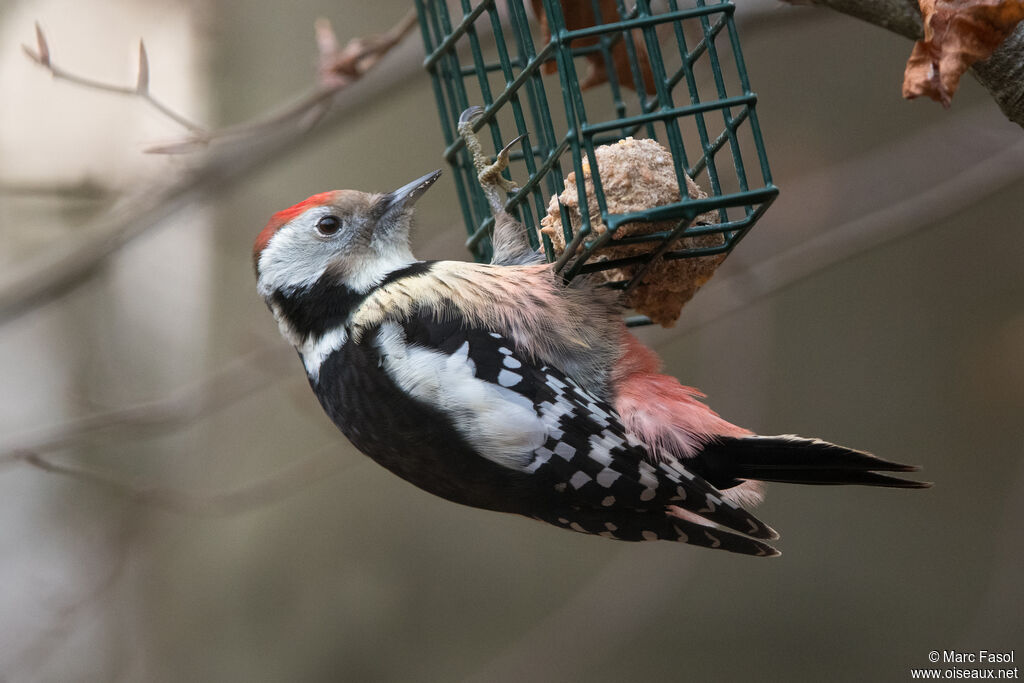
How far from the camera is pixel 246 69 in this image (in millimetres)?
6203

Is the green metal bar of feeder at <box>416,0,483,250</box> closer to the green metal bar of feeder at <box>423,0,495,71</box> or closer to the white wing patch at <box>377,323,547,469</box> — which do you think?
the green metal bar of feeder at <box>423,0,495,71</box>

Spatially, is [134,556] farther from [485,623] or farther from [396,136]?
[396,136]

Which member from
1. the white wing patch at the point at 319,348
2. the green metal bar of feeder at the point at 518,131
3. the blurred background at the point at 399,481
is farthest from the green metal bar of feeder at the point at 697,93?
the blurred background at the point at 399,481

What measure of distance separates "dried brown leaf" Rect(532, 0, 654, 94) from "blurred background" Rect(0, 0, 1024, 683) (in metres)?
1.91

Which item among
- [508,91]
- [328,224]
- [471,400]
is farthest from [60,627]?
[508,91]

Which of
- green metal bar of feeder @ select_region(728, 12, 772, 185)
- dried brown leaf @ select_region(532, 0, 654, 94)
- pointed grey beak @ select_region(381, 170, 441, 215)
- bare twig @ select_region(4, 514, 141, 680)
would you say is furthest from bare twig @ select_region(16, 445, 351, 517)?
green metal bar of feeder @ select_region(728, 12, 772, 185)

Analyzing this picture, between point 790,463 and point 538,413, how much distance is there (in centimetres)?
71

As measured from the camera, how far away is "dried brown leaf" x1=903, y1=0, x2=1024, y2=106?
2307 millimetres

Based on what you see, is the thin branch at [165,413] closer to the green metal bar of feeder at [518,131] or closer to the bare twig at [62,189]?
the bare twig at [62,189]

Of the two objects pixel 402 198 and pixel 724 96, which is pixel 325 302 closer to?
pixel 402 198

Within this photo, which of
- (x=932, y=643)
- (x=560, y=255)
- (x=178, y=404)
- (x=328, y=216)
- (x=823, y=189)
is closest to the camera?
(x=560, y=255)

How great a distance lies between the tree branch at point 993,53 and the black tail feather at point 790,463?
0.94m

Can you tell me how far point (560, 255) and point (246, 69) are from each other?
13.2 ft

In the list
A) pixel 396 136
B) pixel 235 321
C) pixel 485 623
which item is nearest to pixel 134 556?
pixel 235 321
